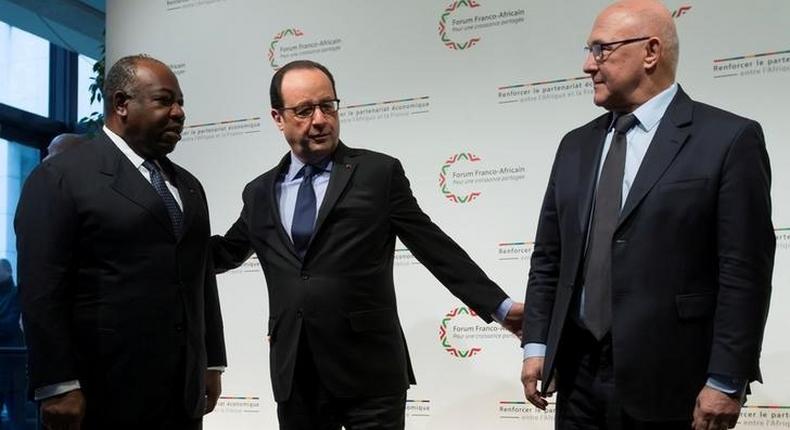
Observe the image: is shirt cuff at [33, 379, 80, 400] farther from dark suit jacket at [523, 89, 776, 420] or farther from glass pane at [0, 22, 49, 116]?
glass pane at [0, 22, 49, 116]

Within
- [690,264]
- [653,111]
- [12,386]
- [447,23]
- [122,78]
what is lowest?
[12,386]

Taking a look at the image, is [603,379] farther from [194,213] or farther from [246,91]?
[246,91]

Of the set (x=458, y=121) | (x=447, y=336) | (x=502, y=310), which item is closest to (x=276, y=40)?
(x=458, y=121)

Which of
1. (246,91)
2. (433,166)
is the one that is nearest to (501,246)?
(433,166)

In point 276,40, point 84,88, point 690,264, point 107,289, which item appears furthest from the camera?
point 84,88

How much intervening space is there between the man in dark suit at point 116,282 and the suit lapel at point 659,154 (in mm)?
1206

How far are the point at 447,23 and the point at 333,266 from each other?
76.8 inches

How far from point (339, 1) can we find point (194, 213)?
223 cm

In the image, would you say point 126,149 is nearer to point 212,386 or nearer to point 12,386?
point 212,386

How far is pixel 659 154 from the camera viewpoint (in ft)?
6.98

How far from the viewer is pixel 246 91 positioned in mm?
4781

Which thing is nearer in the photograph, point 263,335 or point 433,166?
point 433,166

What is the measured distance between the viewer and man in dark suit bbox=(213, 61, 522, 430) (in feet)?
8.55

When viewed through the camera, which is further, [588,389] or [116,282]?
[116,282]
